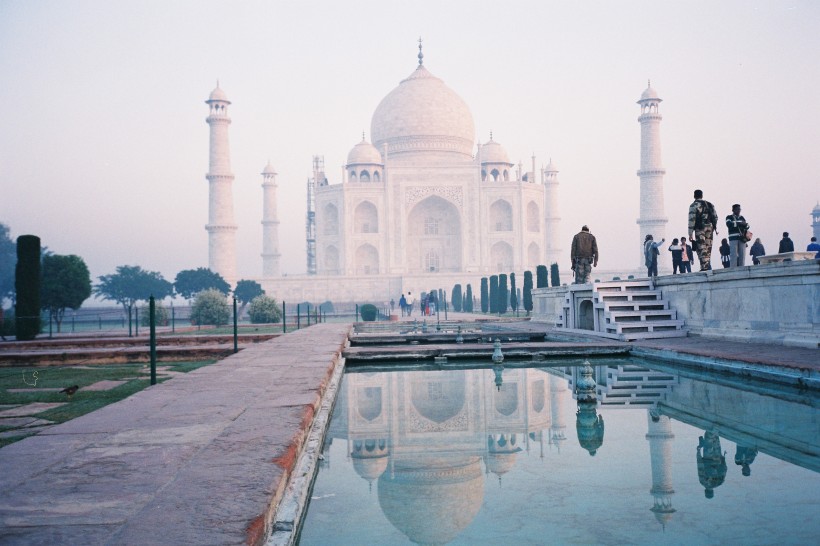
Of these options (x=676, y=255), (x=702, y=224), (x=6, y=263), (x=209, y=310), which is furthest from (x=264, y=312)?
(x=6, y=263)

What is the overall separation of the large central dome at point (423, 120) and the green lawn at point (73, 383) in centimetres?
2689

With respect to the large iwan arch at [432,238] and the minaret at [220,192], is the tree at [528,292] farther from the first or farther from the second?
the large iwan arch at [432,238]

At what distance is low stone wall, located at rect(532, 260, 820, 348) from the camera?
16.1ft

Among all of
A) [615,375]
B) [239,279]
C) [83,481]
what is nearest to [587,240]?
[615,375]

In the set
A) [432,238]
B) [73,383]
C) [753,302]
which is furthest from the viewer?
[432,238]

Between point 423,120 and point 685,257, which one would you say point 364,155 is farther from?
point 685,257

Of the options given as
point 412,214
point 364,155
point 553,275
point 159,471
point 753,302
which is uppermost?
point 364,155

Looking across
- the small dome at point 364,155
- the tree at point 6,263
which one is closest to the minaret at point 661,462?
the small dome at point 364,155

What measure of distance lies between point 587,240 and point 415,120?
2429 centimetres

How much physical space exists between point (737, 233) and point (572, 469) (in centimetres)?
542

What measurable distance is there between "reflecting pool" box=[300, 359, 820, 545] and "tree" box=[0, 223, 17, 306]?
29727 mm

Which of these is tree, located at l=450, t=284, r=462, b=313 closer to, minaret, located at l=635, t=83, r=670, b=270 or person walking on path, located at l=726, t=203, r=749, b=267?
minaret, located at l=635, t=83, r=670, b=270

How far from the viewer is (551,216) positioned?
34.4 metres

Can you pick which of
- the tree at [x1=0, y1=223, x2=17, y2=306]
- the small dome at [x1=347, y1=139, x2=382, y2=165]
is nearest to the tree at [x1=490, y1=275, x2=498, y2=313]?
the small dome at [x1=347, y1=139, x2=382, y2=165]
